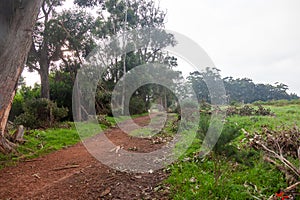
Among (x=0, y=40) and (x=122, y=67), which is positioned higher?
(x=122, y=67)

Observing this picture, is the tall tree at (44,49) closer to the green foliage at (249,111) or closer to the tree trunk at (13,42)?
the tree trunk at (13,42)

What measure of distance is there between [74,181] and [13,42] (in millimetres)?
2897

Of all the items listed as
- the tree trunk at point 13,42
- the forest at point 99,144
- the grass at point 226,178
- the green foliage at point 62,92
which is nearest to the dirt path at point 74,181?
the forest at point 99,144

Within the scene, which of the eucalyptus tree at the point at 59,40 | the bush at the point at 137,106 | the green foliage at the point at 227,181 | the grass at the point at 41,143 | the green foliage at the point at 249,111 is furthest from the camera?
the bush at the point at 137,106

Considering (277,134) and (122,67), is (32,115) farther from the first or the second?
(122,67)

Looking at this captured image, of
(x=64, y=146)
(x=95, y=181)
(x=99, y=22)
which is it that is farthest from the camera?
(x=99, y=22)

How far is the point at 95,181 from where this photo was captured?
3.21 meters

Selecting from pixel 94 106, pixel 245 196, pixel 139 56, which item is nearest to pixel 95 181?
pixel 245 196

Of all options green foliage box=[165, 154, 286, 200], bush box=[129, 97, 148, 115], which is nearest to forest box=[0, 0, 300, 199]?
green foliage box=[165, 154, 286, 200]

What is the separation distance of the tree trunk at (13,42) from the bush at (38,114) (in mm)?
3365

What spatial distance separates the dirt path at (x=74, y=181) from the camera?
2840 mm

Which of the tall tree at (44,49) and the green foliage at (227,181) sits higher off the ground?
the tall tree at (44,49)

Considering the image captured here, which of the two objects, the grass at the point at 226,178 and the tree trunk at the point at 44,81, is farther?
the tree trunk at the point at 44,81

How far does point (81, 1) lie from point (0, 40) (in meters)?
10.0
